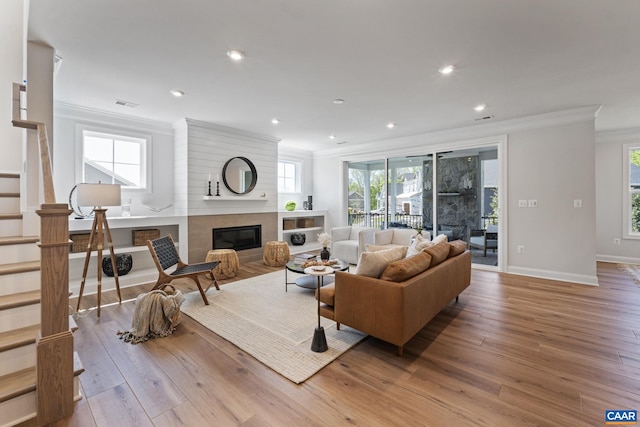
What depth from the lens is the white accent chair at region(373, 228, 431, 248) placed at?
5.27m

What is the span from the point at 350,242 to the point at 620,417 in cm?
419

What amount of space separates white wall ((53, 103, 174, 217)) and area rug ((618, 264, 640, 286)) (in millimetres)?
7769

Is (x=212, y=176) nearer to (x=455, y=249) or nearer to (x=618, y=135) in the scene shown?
(x=455, y=249)

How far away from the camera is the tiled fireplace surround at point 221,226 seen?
5.04 m

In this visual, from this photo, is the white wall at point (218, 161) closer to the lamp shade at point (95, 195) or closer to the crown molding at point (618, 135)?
the lamp shade at point (95, 195)

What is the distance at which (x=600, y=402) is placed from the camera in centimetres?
181

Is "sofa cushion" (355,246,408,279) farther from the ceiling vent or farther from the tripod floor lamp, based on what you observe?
the ceiling vent

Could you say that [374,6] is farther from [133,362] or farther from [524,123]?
[524,123]

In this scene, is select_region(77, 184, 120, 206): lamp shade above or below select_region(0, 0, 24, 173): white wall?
below

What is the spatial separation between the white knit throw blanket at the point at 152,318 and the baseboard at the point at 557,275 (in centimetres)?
520

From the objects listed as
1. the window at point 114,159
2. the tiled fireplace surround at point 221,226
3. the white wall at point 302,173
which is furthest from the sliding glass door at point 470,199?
the window at point 114,159

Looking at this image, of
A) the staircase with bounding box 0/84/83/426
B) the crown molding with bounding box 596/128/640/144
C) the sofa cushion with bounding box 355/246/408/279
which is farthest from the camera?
the crown molding with bounding box 596/128/640/144

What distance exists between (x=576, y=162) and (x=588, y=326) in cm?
271

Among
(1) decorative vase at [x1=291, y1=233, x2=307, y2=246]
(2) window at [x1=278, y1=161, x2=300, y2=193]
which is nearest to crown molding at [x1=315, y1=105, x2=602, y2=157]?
(2) window at [x1=278, y1=161, x2=300, y2=193]
